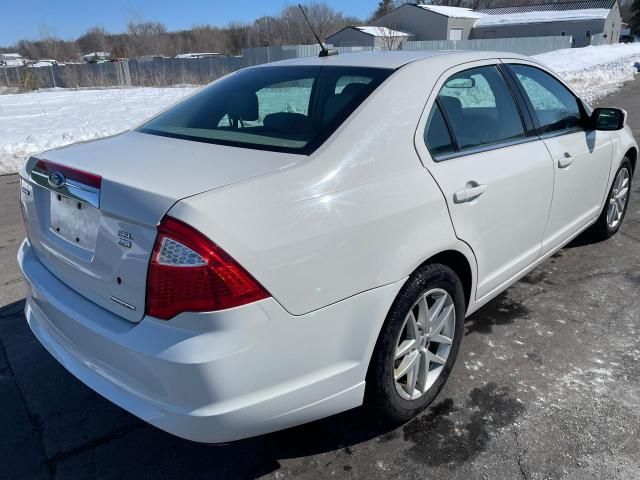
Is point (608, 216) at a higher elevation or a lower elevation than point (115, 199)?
lower

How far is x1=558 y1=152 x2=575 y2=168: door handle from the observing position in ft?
10.5

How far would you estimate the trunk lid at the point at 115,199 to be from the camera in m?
1.74

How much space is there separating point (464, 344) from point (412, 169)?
138 cm

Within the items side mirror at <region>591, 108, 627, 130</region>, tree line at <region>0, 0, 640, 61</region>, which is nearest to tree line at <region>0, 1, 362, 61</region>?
tree line at <region>0, 0, 640, 61</region>

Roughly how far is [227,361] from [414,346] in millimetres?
1014

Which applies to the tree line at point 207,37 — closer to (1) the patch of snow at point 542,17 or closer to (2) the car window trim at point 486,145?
(1) the patch of snow at point 542,17

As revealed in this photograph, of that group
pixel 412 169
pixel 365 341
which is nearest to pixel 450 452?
pixel 365 341

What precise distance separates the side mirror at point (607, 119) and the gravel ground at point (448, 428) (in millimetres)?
1285

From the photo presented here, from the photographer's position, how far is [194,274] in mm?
1643

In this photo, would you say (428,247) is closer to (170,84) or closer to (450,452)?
(450,452)

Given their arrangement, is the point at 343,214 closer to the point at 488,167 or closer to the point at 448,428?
the point at 488,167

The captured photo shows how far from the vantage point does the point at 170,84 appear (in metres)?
24.5

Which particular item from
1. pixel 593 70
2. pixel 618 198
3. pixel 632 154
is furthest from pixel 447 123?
pixel 593 70

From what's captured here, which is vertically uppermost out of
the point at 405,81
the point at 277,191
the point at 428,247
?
the point at 405,81
